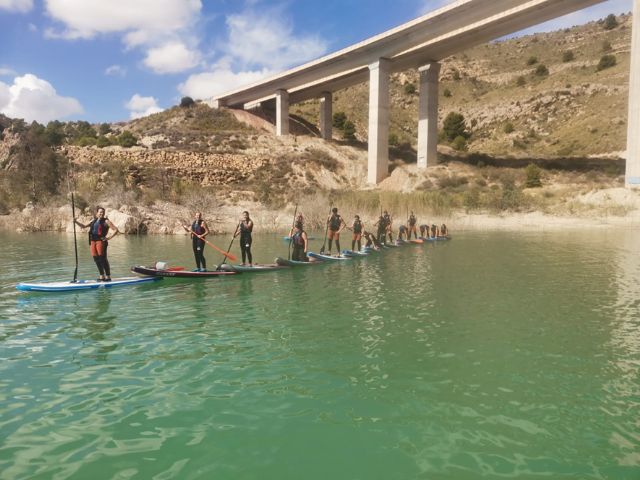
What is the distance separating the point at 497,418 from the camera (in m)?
5.84

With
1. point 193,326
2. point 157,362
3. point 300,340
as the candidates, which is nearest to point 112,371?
point 157,362

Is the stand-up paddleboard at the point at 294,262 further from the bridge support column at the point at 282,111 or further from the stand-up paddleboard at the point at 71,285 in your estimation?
the bridge support column at the point at 282,111

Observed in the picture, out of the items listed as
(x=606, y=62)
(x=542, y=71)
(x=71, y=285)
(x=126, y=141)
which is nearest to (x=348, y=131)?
(x=126, y=141)

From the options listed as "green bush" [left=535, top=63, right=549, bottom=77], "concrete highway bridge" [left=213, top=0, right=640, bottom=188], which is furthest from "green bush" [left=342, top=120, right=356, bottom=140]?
"green bush" [left=535, top=63, right=549, bottom=77]

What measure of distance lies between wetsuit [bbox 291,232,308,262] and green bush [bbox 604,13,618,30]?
341ft

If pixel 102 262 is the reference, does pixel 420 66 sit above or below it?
above

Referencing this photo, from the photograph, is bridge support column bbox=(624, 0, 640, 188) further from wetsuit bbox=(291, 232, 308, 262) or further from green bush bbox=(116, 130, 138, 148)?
green bush bbox=(116, 130, 138, 148)

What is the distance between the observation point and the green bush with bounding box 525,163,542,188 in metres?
43.2

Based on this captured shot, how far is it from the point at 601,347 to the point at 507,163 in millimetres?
47319

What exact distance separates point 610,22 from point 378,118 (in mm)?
74764

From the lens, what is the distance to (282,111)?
64.4m

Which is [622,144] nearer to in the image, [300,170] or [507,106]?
[507,106]

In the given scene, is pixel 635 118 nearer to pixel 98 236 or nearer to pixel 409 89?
pixel 98 236

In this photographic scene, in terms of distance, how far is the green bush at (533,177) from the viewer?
43.2 m
